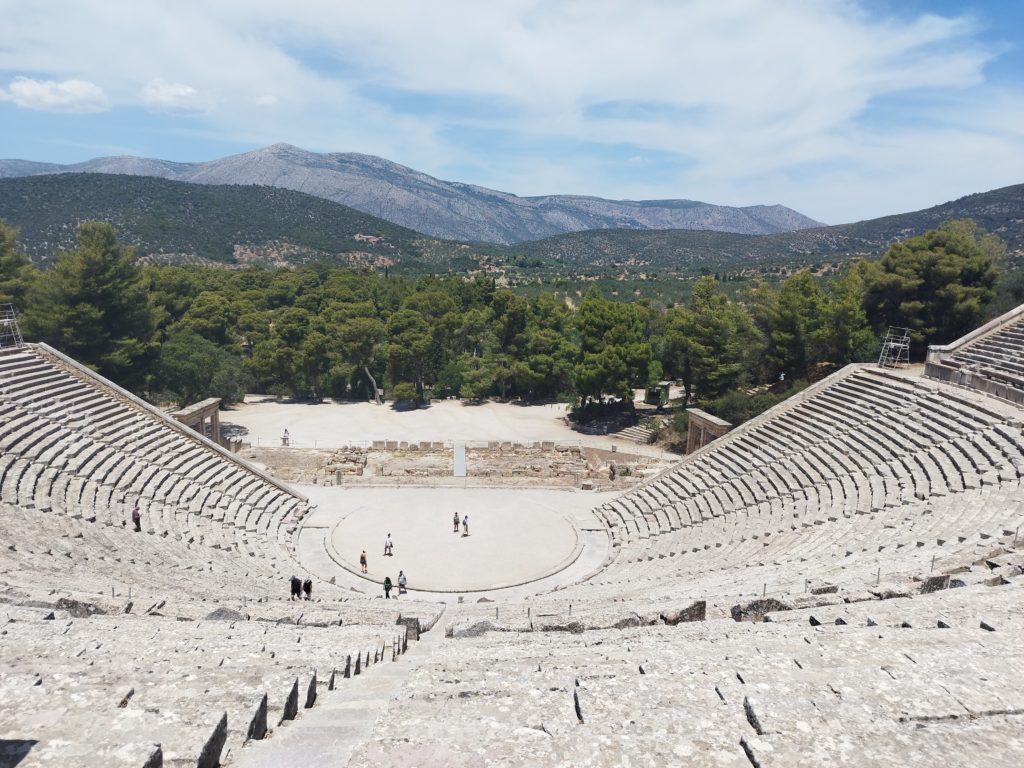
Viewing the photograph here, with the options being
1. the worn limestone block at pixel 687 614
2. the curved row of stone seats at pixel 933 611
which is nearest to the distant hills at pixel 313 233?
the curved row of stone seats at pixel 933 611

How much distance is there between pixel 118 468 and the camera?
1819 cm

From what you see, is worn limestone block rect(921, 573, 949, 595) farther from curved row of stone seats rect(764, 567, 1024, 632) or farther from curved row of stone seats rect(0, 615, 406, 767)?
curved row of stone seats rect(0, 615, 406, 767)

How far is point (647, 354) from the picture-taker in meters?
32.8

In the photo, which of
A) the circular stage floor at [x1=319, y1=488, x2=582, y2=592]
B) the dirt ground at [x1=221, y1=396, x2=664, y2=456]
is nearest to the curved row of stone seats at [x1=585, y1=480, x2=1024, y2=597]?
the circular stage floor at [x1=319, y1=488, x2=582, y2=592]

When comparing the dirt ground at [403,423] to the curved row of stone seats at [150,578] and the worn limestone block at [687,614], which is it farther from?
the worn limestone block at [687,614]

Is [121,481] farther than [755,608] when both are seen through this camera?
Yes

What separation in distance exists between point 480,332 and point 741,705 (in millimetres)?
41150

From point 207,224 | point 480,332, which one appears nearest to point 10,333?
point 480,332

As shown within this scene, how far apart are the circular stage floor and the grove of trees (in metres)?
→ 12.3

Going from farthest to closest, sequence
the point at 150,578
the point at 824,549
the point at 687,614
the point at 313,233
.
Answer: the point at 313,233 < the point at 824,549 < the point at 150,578 < the point at 687,614

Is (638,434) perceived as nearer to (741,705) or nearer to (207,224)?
(741,705)

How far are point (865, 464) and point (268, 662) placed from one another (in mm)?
16411

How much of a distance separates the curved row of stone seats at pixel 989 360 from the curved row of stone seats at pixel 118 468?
21123 mm

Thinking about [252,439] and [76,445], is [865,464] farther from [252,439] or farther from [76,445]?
[252,439]
